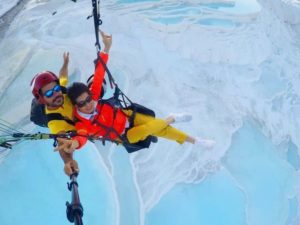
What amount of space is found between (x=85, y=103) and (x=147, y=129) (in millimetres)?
451

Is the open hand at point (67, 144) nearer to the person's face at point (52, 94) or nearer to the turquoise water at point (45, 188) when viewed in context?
the person's face at point (52, 94)

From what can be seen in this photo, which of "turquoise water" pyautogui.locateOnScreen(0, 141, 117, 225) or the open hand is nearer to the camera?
the open hand

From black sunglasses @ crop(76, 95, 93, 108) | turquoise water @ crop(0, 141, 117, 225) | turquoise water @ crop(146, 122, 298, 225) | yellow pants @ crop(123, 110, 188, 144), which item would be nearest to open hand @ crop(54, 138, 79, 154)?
black sunglasses @ crop(76, 95, 93, 108)

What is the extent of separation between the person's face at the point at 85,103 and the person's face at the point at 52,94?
91mm

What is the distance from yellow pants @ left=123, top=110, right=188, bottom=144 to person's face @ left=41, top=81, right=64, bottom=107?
0.50 metres

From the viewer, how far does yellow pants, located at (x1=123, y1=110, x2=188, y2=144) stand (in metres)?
2.72

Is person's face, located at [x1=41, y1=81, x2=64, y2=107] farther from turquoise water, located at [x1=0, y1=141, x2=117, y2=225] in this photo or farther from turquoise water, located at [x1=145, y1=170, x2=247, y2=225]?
turquoise water, located at [x1=145, y1=170, x2=247, y2=225]

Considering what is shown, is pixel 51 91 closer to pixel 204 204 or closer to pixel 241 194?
pixel 204 204

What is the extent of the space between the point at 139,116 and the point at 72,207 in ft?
3.72

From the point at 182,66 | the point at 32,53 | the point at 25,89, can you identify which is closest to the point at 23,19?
the point at 32,53

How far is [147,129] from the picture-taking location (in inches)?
107

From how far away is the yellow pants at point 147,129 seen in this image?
272 centimetres

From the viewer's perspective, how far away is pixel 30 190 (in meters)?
3.62

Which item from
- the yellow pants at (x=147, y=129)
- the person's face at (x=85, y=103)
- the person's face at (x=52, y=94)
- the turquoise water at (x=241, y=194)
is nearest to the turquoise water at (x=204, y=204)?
the turquoise water at (x=241, y=194)
